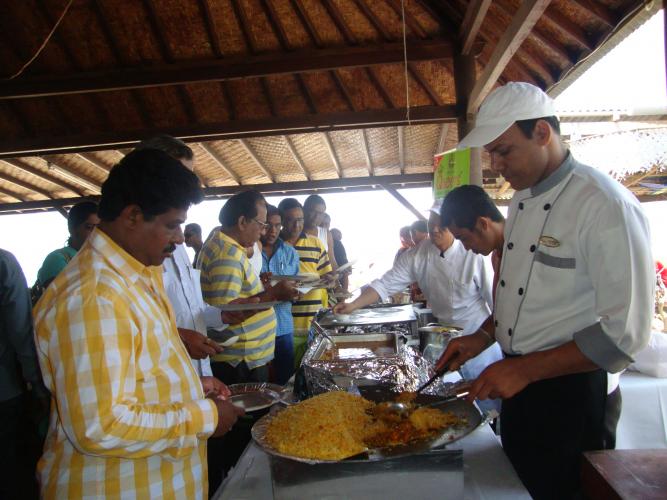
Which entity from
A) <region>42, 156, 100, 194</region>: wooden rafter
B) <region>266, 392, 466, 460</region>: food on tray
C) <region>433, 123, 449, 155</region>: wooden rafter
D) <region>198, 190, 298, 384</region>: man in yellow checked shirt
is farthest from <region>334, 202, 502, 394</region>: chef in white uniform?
<region>42, 156, 100, 194</region>: wooden rafter

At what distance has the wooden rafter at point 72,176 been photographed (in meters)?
6.54

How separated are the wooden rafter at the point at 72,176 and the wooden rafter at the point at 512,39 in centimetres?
564

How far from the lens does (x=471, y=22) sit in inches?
145

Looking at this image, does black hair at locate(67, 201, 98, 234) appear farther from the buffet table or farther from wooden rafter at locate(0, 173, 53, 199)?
wooden rafter at locate(0, 173, 53, 199)

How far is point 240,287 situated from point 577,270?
1.70 meters

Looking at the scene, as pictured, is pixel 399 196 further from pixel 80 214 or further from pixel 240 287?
pixel 240 287

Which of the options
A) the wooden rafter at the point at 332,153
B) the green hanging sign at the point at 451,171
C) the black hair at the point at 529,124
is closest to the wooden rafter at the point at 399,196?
the wooden rafter at the point at 332,153

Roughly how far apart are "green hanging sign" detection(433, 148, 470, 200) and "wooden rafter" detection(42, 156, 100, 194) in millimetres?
5427

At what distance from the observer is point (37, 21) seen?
4562mm

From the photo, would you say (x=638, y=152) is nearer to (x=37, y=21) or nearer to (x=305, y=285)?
(x=305, y=285)

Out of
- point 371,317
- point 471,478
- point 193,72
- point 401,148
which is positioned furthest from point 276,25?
point 471,478

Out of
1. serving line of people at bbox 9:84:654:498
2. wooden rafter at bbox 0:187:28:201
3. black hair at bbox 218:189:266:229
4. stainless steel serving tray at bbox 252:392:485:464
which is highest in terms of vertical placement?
wooden rafter at bbox 0:187:28:201

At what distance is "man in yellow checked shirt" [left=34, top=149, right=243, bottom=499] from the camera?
3.01ft

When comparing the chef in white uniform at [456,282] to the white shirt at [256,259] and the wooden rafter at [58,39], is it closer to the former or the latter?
the white shirt at [256,259]
